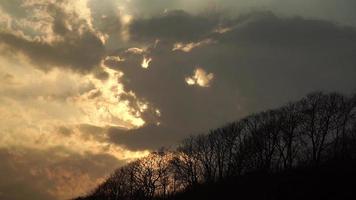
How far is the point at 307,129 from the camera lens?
10781 centimetres

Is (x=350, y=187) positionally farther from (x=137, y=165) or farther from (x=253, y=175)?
(x=137, y=165)

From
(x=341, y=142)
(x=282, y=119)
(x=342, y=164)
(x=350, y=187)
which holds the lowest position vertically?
(x=350, y=187)

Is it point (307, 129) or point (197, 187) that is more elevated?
point (307, 129)

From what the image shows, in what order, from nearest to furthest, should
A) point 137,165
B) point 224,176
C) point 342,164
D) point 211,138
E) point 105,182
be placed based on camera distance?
point 342,164
point 224,176
point 211,138
point 137,165
point 105,182

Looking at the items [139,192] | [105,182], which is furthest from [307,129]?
[105,182]

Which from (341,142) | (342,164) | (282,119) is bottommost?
(342,164)

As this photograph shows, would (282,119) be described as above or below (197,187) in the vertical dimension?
above

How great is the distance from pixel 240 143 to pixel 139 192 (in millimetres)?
33529

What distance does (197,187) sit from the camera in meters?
119

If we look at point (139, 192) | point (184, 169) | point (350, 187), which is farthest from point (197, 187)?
point (350, 187)

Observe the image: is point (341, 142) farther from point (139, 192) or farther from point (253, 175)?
point (139, 192)

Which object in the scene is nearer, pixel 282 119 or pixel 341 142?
pixel 341 142

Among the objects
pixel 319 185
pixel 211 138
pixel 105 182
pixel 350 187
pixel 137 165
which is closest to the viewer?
pixel 350 187

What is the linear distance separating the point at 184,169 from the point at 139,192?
14408 millimetres
